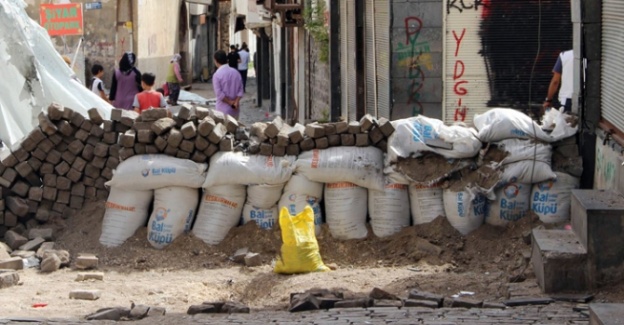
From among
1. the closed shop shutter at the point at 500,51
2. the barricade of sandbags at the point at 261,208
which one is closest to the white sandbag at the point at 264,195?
the barricade of sandbags at the point at 261,208

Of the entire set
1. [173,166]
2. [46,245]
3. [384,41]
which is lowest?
[46,245]

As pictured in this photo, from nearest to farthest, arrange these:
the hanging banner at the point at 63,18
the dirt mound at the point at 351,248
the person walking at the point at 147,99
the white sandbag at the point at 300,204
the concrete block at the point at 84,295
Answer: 1. the concrete block at the point at 84,295
2. the dirt mound at the point at 351,248
3. the white sandbag at the point at 300,204
4. the person walking at the point at 147,99
5. the hanging banner at the point at 63,18

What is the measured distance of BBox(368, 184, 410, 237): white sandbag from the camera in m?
10.2

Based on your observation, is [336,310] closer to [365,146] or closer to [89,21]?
[365,146]

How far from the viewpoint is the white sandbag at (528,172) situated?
988cm

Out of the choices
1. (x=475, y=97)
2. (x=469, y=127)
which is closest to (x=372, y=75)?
(x=475, y=97)

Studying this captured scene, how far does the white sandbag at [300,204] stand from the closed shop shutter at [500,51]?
3.88 metres

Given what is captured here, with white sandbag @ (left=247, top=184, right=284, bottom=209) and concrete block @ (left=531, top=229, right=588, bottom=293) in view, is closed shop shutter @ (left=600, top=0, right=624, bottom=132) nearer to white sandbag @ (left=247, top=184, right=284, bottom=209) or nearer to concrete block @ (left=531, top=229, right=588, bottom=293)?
concrete block @ (left=531, top=229, right=588, bottom=293)

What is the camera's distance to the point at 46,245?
34.5ft

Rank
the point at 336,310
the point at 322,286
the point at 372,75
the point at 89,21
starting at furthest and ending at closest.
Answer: the point at 89,21 → the point at 372,75 → the point at 322,286 → the point at 336,310

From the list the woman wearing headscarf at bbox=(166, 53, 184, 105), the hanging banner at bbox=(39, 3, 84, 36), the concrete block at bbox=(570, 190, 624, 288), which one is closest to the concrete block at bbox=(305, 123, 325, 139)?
the concrete block at bbox=(570, 190, 624, 288)

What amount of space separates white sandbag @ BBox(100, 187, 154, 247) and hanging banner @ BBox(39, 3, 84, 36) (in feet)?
33.7

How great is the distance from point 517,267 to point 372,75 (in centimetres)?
722

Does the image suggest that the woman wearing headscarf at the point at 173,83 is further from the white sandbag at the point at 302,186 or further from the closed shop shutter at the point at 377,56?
the white sandbag at the point at 302,186
